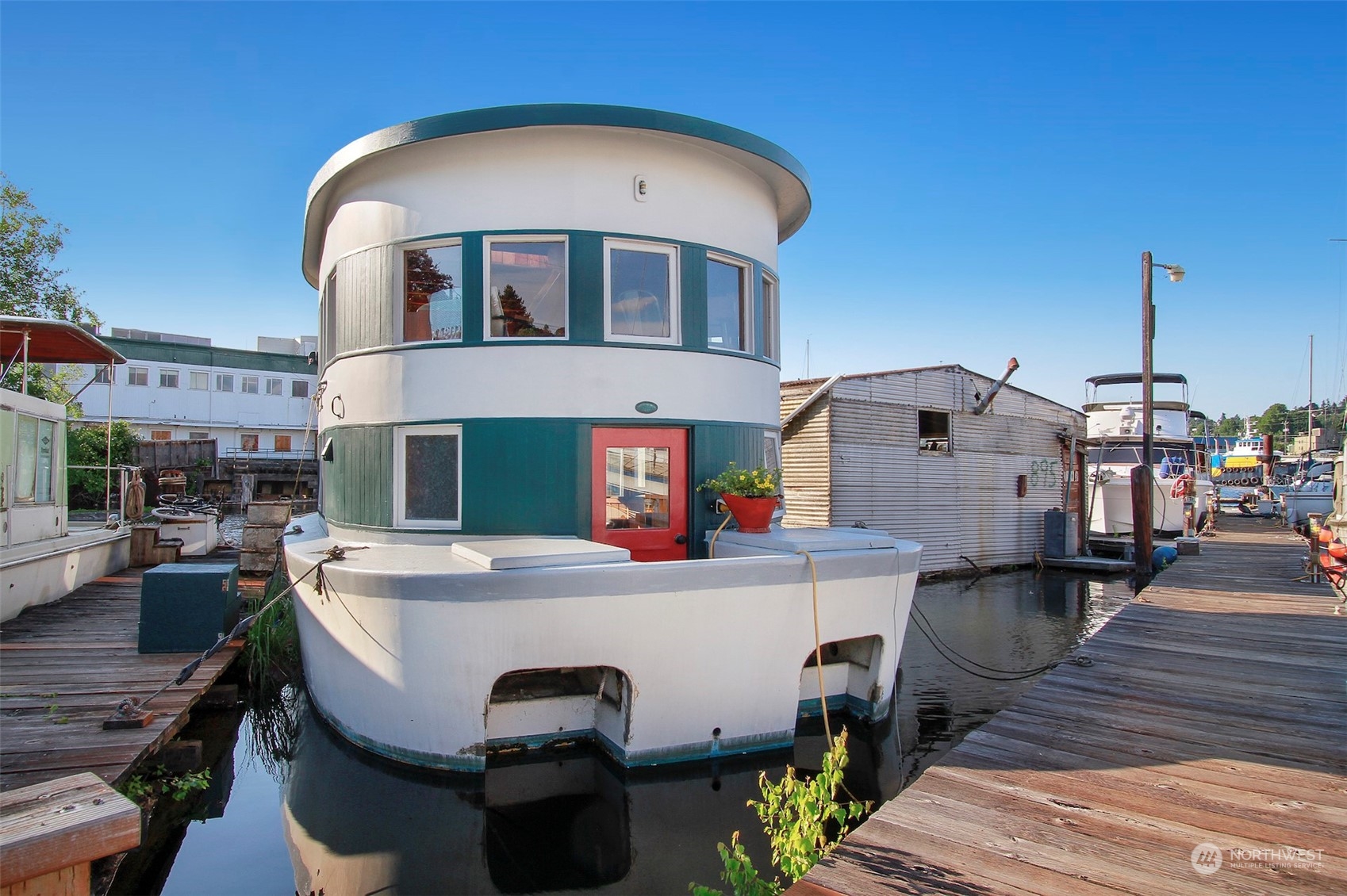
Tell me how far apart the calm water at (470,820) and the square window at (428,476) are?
2.20 meters

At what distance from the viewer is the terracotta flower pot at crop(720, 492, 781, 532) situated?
24.9ft

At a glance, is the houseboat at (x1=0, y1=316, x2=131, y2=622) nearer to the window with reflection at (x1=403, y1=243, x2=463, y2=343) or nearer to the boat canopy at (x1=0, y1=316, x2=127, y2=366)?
the boat canopy at (x1=0, y1=316, x2=127, y2=366)

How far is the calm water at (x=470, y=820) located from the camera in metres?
5.28

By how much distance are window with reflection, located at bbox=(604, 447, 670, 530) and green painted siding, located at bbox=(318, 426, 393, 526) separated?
226 centimetres

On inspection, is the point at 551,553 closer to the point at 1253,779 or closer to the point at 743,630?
the point at 743,630

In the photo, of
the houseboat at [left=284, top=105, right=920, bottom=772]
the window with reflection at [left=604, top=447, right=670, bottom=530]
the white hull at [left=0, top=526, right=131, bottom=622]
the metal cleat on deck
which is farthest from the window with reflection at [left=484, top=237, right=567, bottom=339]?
the white hull at [left=0, top=526, right=131, bottom=622]

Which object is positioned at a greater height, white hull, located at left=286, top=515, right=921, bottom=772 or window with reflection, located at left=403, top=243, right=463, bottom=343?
window with reflection, located at left=403, top=243, right=463, bottom=343

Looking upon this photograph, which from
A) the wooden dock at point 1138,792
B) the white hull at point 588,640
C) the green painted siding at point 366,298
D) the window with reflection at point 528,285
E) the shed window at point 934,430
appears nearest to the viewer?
the wooden dock at point 1138,792

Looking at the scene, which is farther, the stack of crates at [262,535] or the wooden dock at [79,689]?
the stack of crates at [262,535]

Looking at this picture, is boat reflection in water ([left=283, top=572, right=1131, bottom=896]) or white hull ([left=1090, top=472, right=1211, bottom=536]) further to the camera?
white hull ([left=1090, top=472, right=1211, bottom=536])

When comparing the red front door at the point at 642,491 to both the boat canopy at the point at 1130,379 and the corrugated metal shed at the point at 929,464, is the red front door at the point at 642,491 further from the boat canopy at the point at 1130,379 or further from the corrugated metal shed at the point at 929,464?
the boat canopy at the point at 1130,379

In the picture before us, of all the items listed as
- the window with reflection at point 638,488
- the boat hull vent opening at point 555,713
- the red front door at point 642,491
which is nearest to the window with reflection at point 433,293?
the red front door at point 642,491

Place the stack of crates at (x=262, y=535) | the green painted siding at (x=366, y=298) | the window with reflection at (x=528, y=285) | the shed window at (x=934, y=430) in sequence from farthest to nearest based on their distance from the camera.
→ the shed window at (x=934, y=430) → the stack of crates at (x=262, y=535) → the green painted siding at (x=366, y=298) → the window with reflection at (x=528, y=285)

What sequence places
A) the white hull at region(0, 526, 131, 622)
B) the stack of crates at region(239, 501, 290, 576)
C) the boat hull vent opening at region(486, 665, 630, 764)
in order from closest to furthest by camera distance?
the boat hull vent opening at region(486, 665, 630, 764)
the white hull at region(0, 526, 131, 622)
the stack of crates at region(239, 501, 290, 576)
